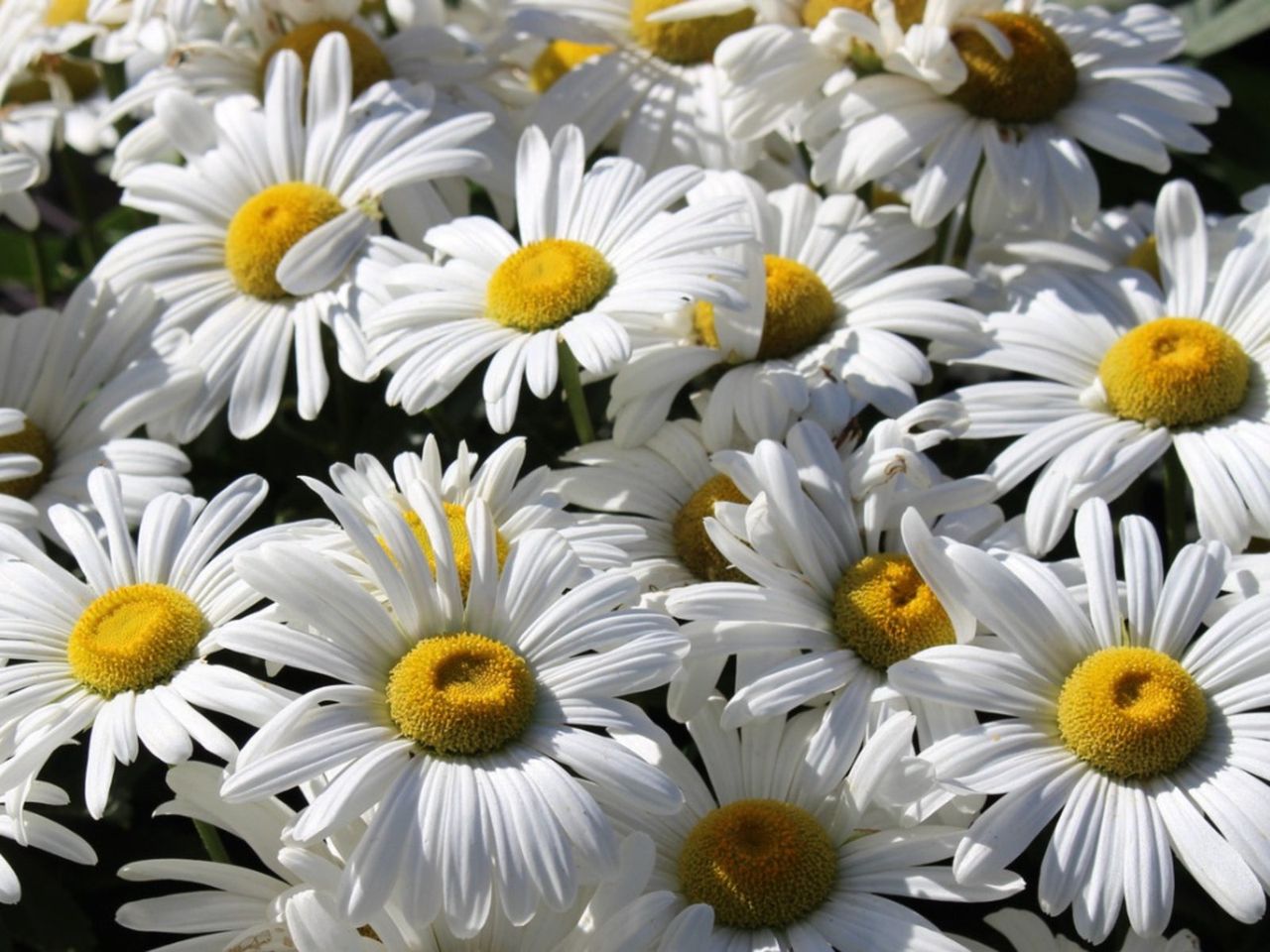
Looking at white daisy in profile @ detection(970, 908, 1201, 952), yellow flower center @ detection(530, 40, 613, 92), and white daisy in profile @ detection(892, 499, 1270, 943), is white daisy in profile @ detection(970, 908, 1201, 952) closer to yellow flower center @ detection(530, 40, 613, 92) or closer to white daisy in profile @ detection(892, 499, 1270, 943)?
white daisy in profile @ detection(892, 499, 1270, 943)

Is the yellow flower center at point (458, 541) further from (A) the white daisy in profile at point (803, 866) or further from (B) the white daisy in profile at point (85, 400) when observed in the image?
(B) the white daisy in profile at point (85, 400)

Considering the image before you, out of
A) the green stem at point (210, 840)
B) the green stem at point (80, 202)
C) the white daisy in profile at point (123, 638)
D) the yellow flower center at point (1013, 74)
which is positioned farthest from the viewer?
the green stem at point (80, 202)

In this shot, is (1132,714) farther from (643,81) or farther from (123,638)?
(643,81)

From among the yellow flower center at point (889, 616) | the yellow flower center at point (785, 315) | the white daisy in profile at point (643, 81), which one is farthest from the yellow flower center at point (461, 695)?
the white daisy in profile at point (643, 81)

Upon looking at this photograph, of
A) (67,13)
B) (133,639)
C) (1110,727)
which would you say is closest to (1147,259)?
(1110,727)

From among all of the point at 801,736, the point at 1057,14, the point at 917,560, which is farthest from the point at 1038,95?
the point at 801,736
